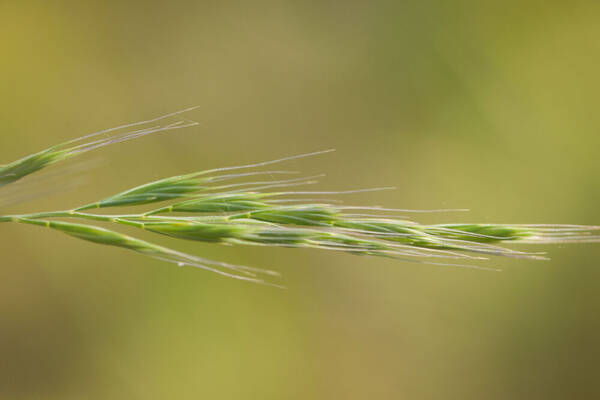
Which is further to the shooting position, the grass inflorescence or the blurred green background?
the blurred green background

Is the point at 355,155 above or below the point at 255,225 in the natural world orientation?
above

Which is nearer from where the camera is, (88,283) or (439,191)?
(88,283)

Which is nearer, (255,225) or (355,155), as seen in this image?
(255,225)

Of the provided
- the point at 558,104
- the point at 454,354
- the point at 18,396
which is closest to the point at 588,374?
the point at 454,354

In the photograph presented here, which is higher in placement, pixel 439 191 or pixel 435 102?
pixel 435 102

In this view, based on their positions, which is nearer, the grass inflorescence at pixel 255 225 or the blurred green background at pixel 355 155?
the grass inflorescence at pixel 255 225

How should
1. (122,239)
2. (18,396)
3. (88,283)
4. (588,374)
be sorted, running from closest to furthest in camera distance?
(122,239)
(18,396)
(88,283)
(588,374)

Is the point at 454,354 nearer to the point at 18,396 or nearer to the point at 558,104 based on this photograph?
the point at 558,104

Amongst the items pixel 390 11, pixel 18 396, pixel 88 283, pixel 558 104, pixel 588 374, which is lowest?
pixel 588 374
